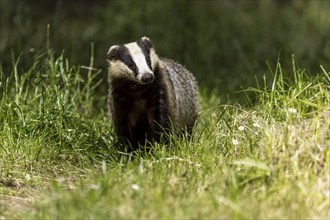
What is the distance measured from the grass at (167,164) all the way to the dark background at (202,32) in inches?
77.1

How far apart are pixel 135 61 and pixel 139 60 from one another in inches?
1.2

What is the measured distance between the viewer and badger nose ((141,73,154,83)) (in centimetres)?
507

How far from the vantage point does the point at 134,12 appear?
1005 centimetres

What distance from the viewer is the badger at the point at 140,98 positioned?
17.7 feet

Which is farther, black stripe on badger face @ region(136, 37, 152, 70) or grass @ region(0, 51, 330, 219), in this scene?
black stripe on badger face @ region(136, 37, 152, 70)

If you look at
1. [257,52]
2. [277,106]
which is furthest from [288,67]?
[277,106]

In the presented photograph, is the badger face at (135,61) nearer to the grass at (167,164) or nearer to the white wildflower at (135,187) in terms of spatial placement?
the grass at (167,164)

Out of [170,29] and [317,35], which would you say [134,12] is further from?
[317,35]

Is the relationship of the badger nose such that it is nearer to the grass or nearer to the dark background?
the grass

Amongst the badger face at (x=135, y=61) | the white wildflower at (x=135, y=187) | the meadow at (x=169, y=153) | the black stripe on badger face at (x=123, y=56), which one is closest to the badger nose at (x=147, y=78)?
the badger face at (x=135, y=61)

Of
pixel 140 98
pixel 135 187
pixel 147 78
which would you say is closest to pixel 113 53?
pixel 140 98

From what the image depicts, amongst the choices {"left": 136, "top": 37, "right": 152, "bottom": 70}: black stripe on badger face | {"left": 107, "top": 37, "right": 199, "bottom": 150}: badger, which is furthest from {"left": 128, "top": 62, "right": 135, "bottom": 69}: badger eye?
{"left": 136, "top": 37, "right": 152, "bottom": 70}: black stripe on badger face

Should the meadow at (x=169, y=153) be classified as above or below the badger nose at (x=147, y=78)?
below

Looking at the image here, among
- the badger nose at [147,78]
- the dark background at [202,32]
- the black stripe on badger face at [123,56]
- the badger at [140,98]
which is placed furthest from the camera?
the dark background at [202,32]
